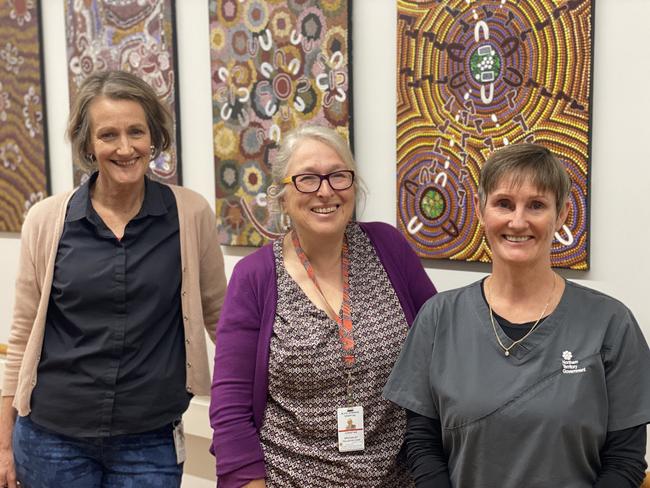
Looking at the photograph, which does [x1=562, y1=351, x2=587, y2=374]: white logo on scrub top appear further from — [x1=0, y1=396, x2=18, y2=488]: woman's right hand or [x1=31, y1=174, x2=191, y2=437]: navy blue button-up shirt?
[x1=0, y1=396, x2=18, y2=488]: woman's right hand

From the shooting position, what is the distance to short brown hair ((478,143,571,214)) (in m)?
1.38

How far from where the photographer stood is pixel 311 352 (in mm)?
1571

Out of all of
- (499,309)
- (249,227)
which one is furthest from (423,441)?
(249,227)

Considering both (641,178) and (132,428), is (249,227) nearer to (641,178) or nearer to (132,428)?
(132,428)

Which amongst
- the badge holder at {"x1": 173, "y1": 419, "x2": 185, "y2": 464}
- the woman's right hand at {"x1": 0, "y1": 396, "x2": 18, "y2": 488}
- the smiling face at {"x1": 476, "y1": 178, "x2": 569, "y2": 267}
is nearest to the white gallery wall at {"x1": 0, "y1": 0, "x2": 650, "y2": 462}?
the smiling face at {"x1": 476, "y1": 178, "x2": 569, "y2": 267}

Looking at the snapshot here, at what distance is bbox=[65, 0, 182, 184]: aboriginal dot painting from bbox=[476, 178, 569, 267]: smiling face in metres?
1.71

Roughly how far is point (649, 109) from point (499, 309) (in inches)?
32.1

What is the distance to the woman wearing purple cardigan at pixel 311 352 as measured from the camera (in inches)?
61.9

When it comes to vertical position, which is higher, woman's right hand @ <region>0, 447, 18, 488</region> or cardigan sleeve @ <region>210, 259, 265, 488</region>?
cardigan sleeve @ <region>210, 259, 265, 488</region>

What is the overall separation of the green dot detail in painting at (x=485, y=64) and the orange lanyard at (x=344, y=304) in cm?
72

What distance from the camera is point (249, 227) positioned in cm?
267

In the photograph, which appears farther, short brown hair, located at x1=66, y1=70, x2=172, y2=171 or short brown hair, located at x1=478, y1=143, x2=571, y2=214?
short brown hair, located at x1=66, y1=70, x2=172, y2=171

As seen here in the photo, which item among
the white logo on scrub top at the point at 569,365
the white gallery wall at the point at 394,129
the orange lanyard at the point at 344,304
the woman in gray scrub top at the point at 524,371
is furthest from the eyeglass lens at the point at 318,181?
the white gallery wall at the point at 394,129

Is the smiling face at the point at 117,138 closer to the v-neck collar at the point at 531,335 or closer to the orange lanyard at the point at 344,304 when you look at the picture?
the orange lanyard at the point at 344,304
